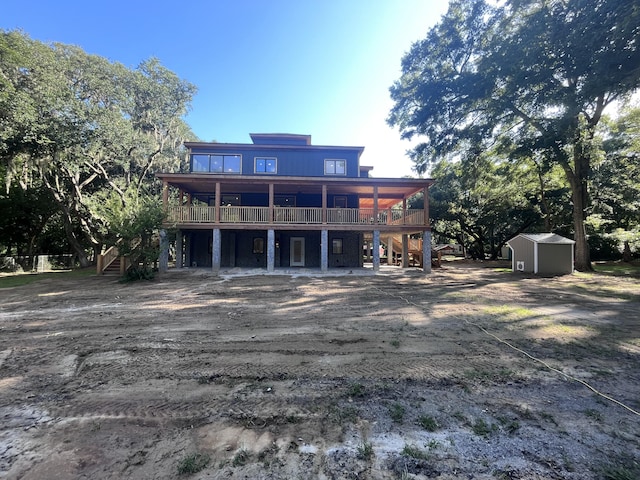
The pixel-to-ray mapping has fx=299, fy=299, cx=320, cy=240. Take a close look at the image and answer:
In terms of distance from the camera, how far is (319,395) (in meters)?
3.46

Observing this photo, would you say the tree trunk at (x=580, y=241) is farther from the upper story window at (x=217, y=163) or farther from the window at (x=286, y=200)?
the upper story window at (x=217, y=163)

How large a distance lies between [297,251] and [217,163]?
7.66 m

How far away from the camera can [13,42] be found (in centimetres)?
1612

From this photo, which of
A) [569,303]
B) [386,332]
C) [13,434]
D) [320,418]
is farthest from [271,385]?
[569,303]

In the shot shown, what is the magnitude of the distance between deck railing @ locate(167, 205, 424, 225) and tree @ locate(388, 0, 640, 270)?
4986 mm

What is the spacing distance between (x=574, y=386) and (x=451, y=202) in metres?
29.0

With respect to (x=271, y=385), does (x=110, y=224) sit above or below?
above

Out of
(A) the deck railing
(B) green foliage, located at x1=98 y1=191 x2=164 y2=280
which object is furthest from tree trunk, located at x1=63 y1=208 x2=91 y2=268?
(B) green foliage, located at x1=98 y1=191 x2=164 y2=280

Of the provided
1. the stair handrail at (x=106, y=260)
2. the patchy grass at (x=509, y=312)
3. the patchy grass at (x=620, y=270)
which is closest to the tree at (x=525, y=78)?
the patchy grass at (x=620, y=270)

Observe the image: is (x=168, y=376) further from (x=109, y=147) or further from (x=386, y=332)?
(x=109, y=147)

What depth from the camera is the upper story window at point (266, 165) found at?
19.4m

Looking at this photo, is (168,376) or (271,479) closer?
(271,479)

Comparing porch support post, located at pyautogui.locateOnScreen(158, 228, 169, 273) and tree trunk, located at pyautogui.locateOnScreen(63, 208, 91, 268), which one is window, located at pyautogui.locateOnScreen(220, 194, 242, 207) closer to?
porch support post, located at pyautogui.locateOnScreen(158, 228, 169, 273)

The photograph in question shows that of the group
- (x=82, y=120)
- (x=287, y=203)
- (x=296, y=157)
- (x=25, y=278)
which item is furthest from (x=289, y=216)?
(x=25, y=278)
